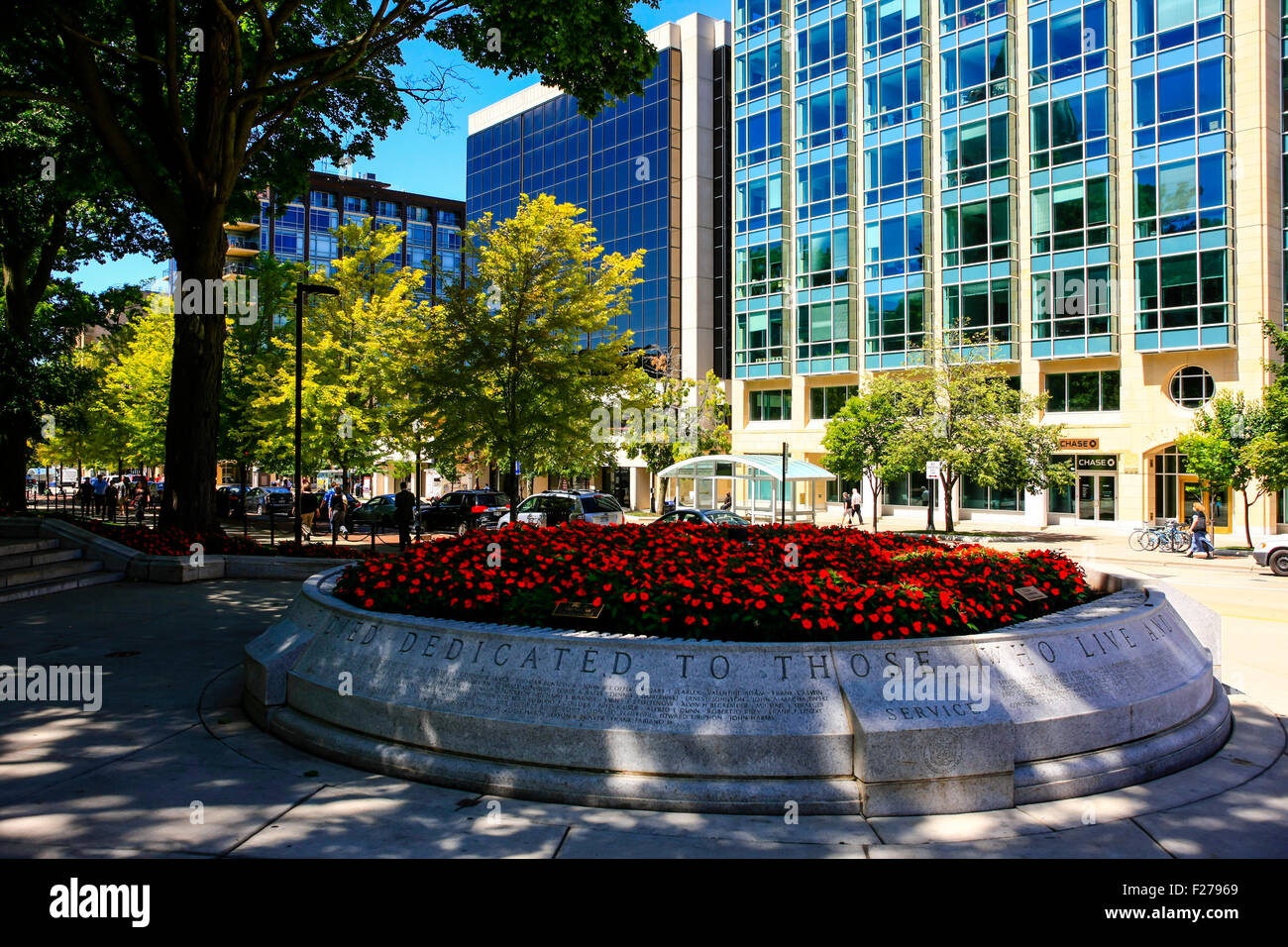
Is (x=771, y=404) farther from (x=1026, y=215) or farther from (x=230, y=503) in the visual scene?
(x=230, y=503)

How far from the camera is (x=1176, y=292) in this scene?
34062 millimetres

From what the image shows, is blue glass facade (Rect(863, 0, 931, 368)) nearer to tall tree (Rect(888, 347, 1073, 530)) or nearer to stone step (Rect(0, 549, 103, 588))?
tall tree (Rect(888, 347, 1073, 530))

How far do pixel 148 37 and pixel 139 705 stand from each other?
14.3m

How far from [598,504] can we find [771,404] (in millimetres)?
26678

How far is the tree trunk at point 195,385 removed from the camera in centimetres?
1634

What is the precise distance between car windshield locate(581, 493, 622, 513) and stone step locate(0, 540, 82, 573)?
43.1 feet

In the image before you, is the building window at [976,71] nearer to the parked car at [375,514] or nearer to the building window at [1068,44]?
the building window at [1068,44]

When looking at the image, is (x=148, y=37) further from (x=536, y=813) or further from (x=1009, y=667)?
(x=1009, y=667)

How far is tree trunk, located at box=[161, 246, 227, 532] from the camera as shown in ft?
53.6

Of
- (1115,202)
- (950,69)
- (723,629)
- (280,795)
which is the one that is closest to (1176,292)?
(1115,202)

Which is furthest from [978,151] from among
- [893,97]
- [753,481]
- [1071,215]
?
[753,481]

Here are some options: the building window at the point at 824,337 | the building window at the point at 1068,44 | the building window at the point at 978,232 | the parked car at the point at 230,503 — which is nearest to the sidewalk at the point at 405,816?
the parked car at the point at 230,503

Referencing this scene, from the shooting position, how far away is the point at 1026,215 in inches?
1519

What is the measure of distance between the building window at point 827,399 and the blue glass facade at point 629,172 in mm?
11411
